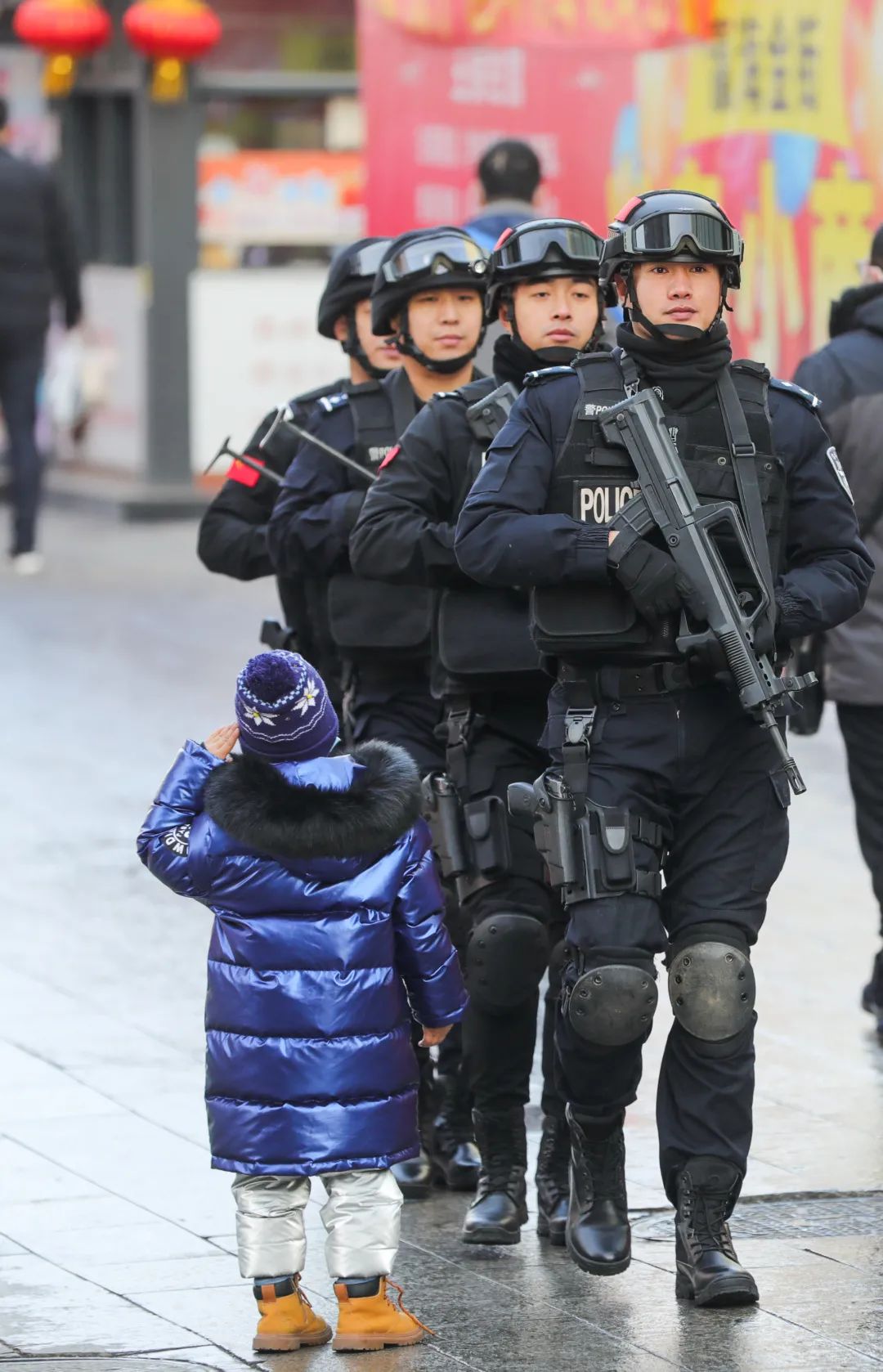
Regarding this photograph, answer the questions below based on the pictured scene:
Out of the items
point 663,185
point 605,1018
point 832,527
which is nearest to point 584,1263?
point 605,1018

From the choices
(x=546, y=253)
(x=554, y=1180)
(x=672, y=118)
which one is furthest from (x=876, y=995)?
(x=672, y=118)

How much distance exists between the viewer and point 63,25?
18203 millimetres

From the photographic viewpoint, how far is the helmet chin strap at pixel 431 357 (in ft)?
20.4

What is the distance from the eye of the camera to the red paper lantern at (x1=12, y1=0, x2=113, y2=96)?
717 inches

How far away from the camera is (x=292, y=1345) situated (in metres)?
4.83

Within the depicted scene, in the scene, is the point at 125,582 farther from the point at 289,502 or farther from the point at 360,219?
the point at 289,502

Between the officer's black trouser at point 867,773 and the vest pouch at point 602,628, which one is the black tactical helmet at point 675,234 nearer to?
the vest pouch at point 602,628

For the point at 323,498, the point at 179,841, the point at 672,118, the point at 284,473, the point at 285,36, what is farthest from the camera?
the point at 285,36

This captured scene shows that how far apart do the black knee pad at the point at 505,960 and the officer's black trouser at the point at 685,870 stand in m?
0.33

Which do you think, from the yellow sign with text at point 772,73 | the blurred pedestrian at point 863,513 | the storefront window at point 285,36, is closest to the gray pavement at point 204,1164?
the blurred pedestrian at point 863,513

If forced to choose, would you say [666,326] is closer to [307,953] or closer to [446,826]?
[446,826]

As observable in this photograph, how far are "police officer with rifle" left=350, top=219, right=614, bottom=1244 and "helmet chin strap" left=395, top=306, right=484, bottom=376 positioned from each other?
325mm

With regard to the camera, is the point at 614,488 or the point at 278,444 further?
the point at 278,444

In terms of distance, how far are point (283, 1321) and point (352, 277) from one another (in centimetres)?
285
